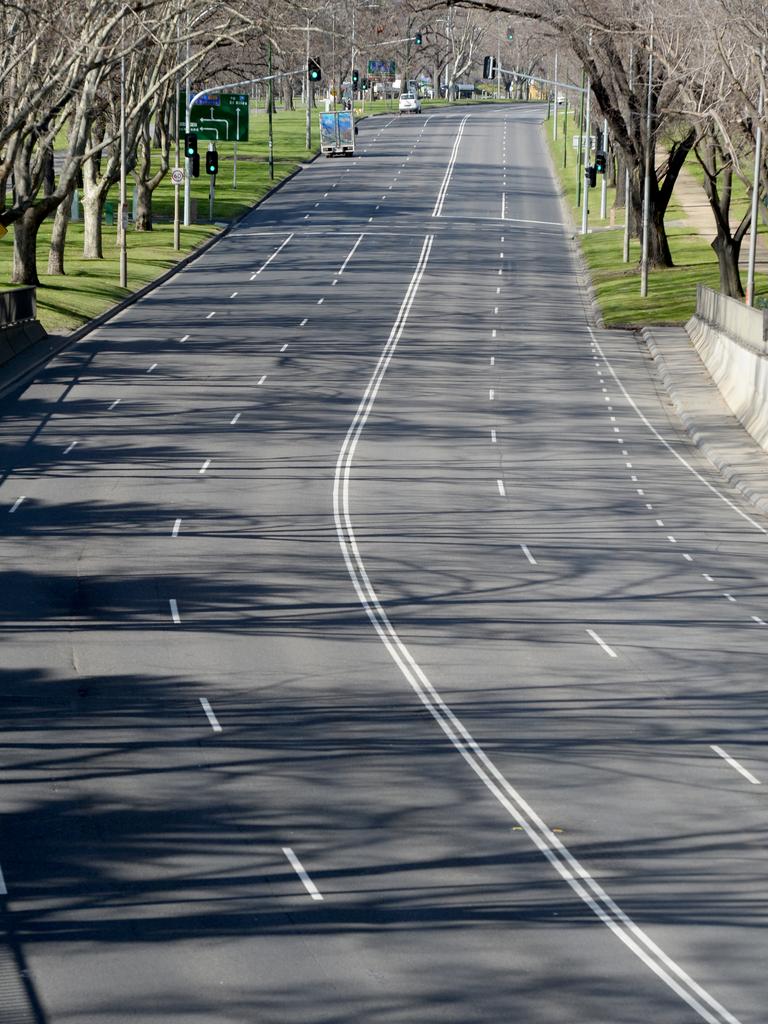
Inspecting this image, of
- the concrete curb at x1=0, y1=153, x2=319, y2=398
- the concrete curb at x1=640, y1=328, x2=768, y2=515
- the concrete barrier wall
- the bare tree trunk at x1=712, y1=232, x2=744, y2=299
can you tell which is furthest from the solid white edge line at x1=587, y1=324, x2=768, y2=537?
the concrete curb at x1=0, y1=153, x2=319, y2=398

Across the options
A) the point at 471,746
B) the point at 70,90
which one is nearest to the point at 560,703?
the point at 471,746

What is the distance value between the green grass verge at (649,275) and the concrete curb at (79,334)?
15.7 meters

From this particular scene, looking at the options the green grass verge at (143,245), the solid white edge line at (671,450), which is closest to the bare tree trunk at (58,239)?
the green grass verge at (143,245)

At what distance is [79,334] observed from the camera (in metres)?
48.0

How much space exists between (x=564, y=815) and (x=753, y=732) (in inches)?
130

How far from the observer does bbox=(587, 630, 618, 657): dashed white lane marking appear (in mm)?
19375

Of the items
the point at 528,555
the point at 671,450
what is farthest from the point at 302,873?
the point at 671,450

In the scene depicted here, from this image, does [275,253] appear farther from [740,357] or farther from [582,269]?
[740,357]

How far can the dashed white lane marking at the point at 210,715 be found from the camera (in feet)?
53.2

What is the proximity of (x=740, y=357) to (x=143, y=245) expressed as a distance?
40233 millimetres

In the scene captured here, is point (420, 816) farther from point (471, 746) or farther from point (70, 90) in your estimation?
point (70, 90)

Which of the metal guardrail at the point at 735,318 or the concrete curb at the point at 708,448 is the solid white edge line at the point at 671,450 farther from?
the metal guardrail at the point at 735,318

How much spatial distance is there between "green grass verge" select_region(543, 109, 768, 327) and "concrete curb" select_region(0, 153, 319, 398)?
15725mm

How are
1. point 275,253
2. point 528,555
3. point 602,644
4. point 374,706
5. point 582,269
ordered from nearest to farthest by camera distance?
point 374,706 → point 602,644 → point 528,555 → point 582,269 → point 275,253
